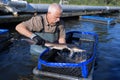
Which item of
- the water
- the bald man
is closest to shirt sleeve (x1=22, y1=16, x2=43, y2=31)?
the bald man

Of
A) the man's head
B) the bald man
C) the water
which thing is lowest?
the water

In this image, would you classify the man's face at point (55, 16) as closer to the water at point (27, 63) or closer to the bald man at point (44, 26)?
the bald man at point (44, 26)

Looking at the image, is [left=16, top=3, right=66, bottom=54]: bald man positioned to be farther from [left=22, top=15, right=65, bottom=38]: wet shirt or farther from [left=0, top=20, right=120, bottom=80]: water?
[left=0, top=20, right=120, bottom=80]: water

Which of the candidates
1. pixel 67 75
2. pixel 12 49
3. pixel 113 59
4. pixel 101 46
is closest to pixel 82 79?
pixel 67 75

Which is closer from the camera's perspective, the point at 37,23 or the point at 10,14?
the point at 37,23

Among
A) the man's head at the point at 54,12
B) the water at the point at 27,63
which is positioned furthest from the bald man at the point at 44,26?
the water at the point at 27,63

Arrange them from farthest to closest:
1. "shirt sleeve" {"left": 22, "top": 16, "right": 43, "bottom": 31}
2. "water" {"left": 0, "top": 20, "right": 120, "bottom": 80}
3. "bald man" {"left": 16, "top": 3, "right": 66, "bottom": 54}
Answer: "water" {"left": 0, "top": 20, "right": 120, "bottom": 80}
"shirt sleeve" {"left": 22, "top": 16, "right": 43, "bottom": 31}
"bald man" {"left": 16, "top": 3, "right": 66, "bottom": 54}

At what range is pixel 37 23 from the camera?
24.3 feet

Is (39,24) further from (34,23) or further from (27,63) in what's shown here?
(27,63)

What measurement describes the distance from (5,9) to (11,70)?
12678 millimetres

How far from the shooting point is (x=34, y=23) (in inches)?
287

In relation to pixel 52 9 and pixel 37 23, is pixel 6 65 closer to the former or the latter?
pixel 37 23

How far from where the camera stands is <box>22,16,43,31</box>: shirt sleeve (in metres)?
7.18

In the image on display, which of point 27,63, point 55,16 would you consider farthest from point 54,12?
point 27,63
